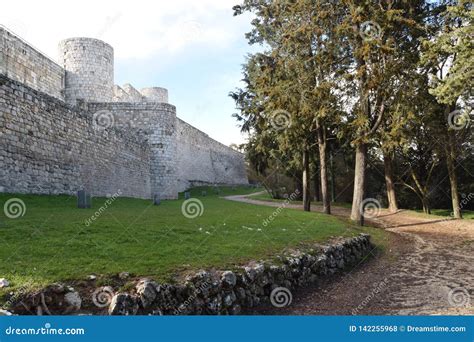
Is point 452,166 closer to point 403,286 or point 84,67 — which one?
point 403,286

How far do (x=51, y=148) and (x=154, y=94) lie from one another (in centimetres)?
3129

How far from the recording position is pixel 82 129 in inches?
724

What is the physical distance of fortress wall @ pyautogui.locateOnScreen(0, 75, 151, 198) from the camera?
1349cm

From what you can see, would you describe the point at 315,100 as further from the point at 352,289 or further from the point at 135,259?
the point at 135,259

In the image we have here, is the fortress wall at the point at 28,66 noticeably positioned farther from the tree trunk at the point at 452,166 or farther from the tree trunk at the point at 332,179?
the tree trunk at the point at 452,166

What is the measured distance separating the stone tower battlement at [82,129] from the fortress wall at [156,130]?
0.08 metres

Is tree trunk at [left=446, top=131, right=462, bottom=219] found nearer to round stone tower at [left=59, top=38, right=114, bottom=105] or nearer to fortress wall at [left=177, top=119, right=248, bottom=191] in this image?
fortress wall at [left=177, top=119, right=248, bottom=191]

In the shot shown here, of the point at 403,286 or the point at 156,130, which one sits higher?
the point at 156,130

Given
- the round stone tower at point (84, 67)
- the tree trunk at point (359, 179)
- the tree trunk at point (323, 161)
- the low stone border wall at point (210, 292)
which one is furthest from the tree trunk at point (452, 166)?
the round stone tower at point (84, 67)

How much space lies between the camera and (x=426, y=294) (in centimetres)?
790

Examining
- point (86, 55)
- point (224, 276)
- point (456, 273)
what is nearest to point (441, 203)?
point (456, 273)

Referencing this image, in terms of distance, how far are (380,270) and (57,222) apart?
28.0 feet

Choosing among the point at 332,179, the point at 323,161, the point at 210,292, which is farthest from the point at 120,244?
the point at 332,179

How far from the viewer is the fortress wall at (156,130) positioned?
2955cm
